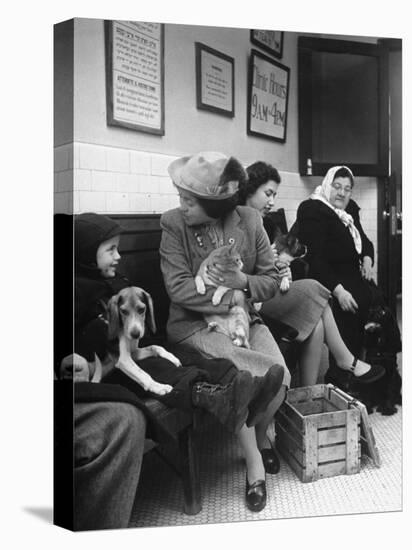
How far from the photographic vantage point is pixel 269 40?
3303 millimetres

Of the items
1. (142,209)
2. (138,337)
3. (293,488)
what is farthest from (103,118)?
(293,488)

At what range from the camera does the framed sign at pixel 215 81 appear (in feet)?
10.3

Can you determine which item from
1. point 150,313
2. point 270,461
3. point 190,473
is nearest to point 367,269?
point 270,461

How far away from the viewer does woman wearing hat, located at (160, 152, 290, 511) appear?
10.2ft

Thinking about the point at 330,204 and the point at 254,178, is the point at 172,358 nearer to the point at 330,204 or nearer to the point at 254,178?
the point at 254,178

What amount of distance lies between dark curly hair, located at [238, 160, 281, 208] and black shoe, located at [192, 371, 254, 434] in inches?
30.5

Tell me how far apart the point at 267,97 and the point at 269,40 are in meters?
0.25

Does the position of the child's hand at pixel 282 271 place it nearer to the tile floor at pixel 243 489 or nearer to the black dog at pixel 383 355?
the black dog at pixel 383 355

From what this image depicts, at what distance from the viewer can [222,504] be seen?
316 cm

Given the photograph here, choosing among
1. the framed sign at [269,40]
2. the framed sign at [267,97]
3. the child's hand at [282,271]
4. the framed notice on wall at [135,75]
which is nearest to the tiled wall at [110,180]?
the framed notice on wall at [135,75]

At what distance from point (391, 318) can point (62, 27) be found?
201 centimetres

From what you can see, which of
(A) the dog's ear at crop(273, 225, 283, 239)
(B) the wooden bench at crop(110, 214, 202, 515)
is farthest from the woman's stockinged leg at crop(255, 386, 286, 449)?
(A) the dog's ear at crop(273, 225, 283, 239)

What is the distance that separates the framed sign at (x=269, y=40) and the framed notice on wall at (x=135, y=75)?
45 centimetres

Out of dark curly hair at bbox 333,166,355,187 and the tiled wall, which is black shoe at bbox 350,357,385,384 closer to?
dark curly hair at bbox 333,166,355,187
